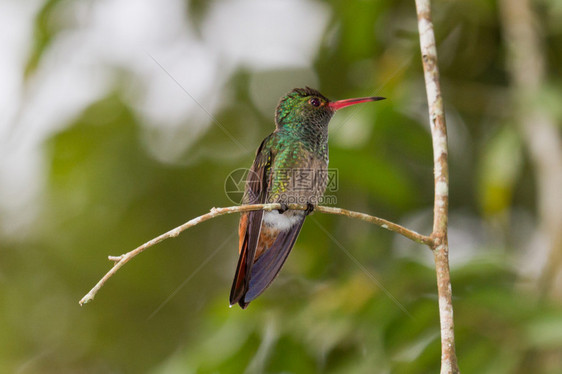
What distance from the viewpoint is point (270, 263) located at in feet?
6.82

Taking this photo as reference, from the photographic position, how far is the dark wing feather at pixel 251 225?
5.69ft

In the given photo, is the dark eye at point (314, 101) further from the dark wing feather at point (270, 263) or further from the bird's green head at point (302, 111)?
the dark wing feather at point (270, 263)

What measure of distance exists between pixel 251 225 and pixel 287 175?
1.47ft

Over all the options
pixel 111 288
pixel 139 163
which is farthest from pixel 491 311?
pixel 111 288

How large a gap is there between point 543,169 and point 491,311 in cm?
84

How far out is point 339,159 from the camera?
2693 mm

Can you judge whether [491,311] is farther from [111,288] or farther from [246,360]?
[111,288]

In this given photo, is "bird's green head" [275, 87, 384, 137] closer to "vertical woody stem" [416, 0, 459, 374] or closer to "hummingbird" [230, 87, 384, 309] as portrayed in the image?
"hummingbird" [230, 87, 384, 309]

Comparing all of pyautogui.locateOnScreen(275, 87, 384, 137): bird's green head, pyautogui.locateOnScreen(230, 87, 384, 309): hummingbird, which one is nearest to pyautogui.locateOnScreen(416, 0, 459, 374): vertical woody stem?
pyautogui.locateOnScreen(230, 87, 384, 309): hummingbird

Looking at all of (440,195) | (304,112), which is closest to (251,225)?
(440,195)

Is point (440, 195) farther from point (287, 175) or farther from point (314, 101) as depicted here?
point (314, 101)

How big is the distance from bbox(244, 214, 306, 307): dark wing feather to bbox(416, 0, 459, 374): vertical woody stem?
0.62 meters

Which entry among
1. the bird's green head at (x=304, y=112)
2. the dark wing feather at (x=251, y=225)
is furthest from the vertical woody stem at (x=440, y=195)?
the bird's green head at (x=304, y=112)

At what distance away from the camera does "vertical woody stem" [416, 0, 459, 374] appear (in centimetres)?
136
